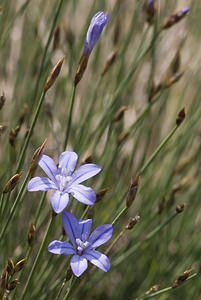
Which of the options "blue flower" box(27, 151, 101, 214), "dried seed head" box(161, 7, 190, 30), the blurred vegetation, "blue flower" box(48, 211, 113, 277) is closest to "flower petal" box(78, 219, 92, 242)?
"blue flower" box(48, 211, 113, 277)

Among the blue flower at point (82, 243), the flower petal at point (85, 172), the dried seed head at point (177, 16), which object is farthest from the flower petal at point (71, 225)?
the dried seed head at point (177, 16)

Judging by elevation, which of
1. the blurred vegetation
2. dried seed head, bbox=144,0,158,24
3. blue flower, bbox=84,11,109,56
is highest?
dried seed head, bbox=144,0,158,24

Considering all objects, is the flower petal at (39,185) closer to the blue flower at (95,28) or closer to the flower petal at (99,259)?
the flower petal at (99,259)

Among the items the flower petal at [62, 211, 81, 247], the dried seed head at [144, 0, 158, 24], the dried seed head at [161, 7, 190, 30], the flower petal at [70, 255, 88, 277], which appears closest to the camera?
the flower petal at [70, 255, 88, 277]

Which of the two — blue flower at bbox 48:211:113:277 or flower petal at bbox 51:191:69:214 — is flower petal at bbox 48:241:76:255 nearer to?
blue flower at bbox 48:211:113:277

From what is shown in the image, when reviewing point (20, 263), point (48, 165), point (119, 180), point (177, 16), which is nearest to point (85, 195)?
point (48, 165)

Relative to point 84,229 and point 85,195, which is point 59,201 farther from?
point 84,229

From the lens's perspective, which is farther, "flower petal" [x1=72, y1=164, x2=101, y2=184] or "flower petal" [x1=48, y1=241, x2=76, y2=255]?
"flower petal" [x1=72, y1=164, x2=101, y2=184]

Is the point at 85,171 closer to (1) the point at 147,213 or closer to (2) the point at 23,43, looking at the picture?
(1) the point at 147,213
